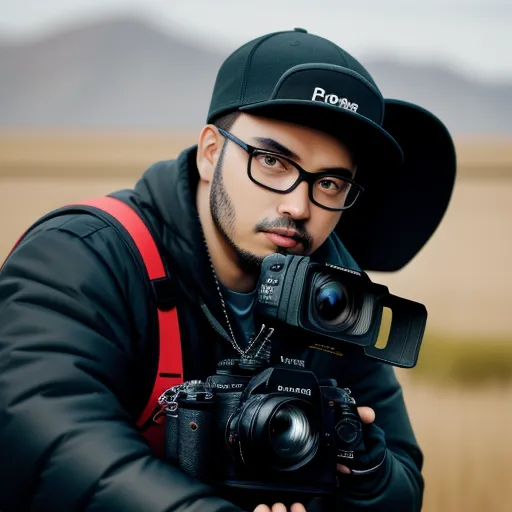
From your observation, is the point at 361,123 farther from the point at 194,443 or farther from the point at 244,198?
the point at 194,443

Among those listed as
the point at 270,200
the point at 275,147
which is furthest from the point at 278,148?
the point at 270,200

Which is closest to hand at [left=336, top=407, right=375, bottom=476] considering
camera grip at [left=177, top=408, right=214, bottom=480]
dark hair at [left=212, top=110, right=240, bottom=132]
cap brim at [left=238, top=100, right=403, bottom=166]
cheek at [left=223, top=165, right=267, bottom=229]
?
camera grip at [left=177, top=408, right=214, bottom=480]

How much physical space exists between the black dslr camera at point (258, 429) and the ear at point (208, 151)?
0.55 meters

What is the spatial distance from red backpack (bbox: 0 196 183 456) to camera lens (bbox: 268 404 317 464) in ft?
0.95

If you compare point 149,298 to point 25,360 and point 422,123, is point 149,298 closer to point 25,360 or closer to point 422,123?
point 25,360

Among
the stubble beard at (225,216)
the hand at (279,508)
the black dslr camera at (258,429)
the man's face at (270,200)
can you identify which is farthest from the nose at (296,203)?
the hand at (279,508)

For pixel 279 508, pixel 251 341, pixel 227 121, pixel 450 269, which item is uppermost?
pixel 227 121

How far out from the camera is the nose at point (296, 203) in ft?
6.39

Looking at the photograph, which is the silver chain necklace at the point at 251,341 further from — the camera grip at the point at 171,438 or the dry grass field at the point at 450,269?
the dry grass field at the point at 450,269

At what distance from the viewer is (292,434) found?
5.49ft

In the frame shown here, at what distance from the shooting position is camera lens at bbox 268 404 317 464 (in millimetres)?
1649

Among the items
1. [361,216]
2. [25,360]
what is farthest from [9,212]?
[25,360]

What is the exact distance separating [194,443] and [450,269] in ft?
20.3

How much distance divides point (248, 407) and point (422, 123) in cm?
109
